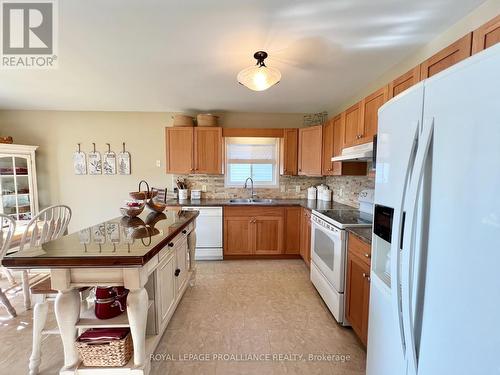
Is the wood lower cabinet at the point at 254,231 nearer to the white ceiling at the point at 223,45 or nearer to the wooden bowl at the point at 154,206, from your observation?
the wooden bowl at the point at 154,206

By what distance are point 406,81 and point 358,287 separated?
157cm

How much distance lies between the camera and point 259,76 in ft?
6.06

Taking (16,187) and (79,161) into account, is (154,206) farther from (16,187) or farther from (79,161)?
(16,187)

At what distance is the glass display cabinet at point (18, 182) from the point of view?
132 inches

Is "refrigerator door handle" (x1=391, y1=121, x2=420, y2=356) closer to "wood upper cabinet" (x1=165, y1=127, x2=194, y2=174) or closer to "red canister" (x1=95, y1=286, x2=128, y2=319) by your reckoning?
"red canister" (x1=95, y1=286, x2=128, y2=319)

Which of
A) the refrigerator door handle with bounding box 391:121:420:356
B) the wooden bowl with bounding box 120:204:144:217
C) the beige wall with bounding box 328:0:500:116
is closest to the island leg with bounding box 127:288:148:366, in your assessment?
the wooden bowl with bounding box 120:204:144:217

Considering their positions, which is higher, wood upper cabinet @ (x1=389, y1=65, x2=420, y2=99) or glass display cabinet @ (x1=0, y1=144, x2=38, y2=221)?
wood upper cabinet @ (x1=389, y1=65, x2=420, y2=99)

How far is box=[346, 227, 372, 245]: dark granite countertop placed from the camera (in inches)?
62.0

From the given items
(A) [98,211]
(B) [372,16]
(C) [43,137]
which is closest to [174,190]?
(A) [98,211]

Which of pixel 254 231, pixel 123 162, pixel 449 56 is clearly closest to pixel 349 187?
pixel 254 231

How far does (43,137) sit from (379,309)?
5.19m

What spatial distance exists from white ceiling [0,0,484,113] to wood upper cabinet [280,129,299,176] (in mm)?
639

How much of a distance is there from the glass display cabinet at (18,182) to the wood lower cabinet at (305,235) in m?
4.32

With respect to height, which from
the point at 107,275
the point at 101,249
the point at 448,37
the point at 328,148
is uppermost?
the point at 448,37
